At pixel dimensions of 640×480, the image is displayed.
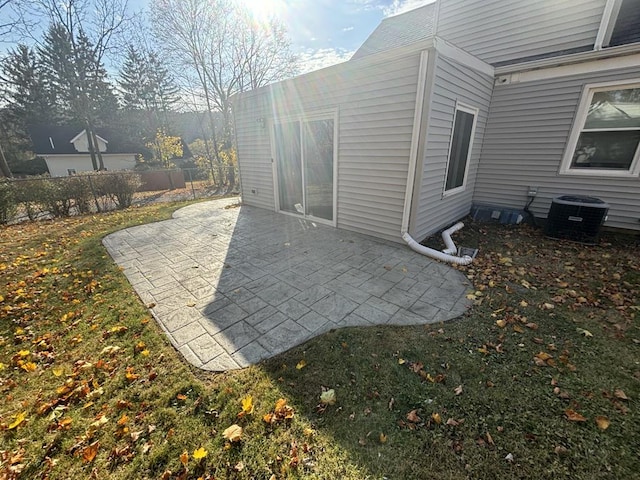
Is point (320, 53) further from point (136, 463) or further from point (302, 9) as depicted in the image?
point (136, 463)

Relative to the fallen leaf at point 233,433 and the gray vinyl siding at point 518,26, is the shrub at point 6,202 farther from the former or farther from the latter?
the gray vinyl siding at point 518,26

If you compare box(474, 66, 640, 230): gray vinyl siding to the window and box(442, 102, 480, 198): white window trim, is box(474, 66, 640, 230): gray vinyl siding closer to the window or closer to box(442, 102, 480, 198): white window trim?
box(442, 102, 480, 198): white window trim

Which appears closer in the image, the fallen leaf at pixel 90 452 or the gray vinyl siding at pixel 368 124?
the fallen leaf at pixel 90 452

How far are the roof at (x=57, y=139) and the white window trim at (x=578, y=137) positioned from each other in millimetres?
29066

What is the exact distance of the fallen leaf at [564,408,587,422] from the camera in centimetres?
169

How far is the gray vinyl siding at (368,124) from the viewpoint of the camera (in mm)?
3975

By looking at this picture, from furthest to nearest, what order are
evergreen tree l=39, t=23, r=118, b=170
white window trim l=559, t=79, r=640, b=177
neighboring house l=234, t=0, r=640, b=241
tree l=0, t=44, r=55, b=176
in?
1. tree l=0, t=44, r=55, b=176
2. evergreen tree l=39, t=23, r=118, b=170
3. white window trim l=559, t=79, r=640, b=177
4. neighboring house l=234, t=0, r=640, b=241

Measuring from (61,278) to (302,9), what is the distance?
10286 millimetres

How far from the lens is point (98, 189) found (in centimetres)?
810

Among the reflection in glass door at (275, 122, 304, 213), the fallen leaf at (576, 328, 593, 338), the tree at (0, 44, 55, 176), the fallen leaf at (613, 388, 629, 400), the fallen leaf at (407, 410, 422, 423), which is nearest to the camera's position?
the fallen leaf at (407, 410, 422, 423)

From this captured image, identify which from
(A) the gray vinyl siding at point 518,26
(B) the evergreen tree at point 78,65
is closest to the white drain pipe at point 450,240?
(A) the gray vinyl siding at point 518,26

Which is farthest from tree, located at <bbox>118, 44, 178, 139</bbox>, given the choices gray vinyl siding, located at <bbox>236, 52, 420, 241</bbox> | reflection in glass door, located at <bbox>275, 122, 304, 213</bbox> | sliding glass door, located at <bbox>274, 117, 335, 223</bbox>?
gray vinyl siding, located at <bbox>236, 52, 420, 241</bbox>

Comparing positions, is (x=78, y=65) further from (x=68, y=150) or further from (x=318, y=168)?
(x=318, y=168)

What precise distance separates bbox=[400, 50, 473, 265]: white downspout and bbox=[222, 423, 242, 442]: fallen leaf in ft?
11.3
